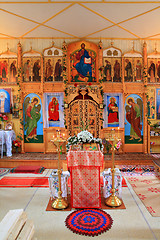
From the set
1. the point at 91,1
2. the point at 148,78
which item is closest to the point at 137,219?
the point at 91,1

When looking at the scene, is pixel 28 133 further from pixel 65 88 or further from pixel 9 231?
pixel 9 231

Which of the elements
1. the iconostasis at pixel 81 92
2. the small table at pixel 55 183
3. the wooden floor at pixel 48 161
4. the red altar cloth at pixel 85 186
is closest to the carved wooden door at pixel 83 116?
the iconostasis at pixel 81 92

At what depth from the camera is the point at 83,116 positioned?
8.92 meters

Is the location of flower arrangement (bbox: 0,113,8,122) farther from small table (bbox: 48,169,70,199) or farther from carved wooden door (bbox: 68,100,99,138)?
small table (bbox: 48,169,70,199)

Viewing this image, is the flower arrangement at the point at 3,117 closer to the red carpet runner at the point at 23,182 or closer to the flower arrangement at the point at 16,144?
the flower arrangement at the point at 16,144

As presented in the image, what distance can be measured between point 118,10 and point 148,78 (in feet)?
12.0

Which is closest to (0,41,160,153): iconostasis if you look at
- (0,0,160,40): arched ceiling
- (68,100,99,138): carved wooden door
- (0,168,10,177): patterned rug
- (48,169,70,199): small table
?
(68,100,99,138): carved wooden door

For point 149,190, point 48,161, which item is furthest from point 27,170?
point 149,190

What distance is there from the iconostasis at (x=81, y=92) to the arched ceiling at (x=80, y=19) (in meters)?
0.67

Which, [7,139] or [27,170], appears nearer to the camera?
[27,170]

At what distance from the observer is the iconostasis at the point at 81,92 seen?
8789 mm

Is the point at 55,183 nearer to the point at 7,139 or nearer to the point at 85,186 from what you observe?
the point at 85,186

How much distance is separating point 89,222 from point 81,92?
19.1ft

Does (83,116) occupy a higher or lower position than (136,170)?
higher
